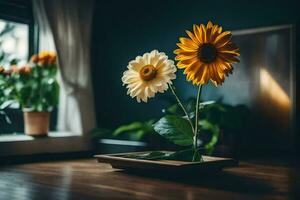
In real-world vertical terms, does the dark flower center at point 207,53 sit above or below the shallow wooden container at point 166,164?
above

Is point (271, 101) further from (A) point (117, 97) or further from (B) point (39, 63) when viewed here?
(B) point (39, 63)


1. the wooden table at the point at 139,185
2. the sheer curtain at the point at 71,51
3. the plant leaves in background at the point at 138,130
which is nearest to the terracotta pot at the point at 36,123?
the sheer curtain at the point at 71,51

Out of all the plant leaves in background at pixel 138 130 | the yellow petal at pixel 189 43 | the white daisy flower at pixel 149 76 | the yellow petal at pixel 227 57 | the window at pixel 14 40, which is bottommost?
the plant leaves in background at pixel 138 130

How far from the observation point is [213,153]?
8.52 feet

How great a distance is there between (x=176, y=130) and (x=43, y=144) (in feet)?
5.57

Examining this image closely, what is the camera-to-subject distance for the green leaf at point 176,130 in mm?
1477

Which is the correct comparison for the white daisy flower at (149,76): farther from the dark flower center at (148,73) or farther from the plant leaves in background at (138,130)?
the plant leaves in background at (138,130)

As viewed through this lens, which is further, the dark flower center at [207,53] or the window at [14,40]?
the window at [14,40]

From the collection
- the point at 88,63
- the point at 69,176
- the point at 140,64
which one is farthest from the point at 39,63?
the point at 140,64

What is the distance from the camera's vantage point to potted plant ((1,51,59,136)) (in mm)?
2953

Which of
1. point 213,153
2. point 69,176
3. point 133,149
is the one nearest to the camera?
point 69,176

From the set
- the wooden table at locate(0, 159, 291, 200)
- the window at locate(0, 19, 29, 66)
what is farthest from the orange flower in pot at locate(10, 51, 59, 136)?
the wooden table at locate(0, 159, 291, 200)

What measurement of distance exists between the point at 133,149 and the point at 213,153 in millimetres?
477

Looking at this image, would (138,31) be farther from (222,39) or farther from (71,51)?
(222,39)
